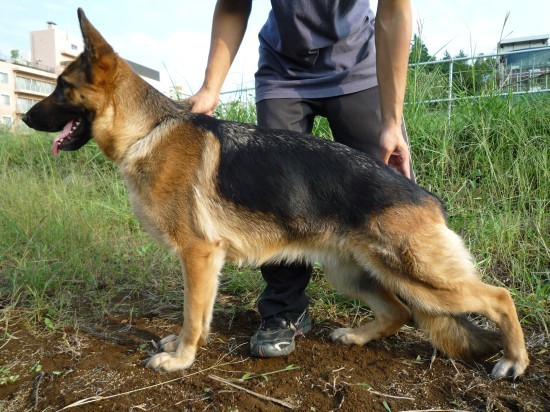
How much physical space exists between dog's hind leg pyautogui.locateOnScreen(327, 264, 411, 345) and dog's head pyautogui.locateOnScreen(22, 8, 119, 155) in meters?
1.79

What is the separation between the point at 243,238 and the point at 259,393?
83 centimetres

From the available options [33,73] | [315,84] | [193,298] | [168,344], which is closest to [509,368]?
[193,298]

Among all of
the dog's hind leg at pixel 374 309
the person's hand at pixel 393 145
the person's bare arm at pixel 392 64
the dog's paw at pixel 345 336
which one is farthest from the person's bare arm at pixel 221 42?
the dog's paw at pixel 345 336

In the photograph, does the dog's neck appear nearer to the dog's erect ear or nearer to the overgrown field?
the dog's erect ear

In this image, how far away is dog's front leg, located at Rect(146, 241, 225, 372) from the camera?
2219 mm

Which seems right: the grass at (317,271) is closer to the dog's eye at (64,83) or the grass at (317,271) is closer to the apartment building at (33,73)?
the dog's eye at (64,83)

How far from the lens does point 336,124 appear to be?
2.72m

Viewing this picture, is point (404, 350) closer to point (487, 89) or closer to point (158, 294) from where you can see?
point (158, 294)

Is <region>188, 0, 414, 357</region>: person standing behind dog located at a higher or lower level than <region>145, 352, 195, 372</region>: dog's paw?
higher

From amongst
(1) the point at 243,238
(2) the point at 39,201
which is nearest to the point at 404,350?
(1) the point at 243,238

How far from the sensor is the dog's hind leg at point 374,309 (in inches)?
98.7

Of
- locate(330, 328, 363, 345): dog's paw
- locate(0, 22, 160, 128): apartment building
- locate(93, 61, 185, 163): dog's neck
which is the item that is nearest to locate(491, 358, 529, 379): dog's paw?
locate(330, 328, 363, 345): dog's paw

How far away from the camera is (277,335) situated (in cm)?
238

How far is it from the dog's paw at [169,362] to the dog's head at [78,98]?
1.35 metres
